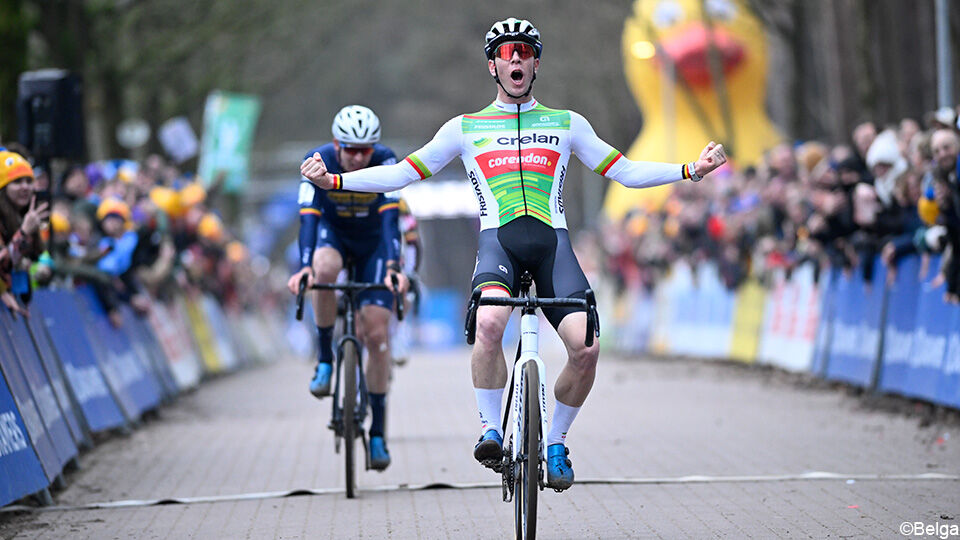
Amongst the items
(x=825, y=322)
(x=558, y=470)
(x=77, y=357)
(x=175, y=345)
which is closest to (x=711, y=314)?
(x=825, y=322)

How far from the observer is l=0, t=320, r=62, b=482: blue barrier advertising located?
10016 millimetres

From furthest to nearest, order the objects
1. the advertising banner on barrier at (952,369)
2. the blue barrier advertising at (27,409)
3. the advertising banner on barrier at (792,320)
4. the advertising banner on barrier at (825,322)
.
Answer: the advertising banner on barrier at (792,320)
the advertising banner on barrier at (825,322)
the advertising banner on barrier at (952,369)
the blue barrier advertising at (27,409)

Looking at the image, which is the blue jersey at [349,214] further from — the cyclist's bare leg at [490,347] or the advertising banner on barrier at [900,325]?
the advertising banner on barrier at [900,325]

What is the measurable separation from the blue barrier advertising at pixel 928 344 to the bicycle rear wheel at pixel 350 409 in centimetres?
535

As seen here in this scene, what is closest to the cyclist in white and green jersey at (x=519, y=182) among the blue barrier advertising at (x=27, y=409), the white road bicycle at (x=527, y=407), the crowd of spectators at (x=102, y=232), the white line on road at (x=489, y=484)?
the white road bicycle at (x=527, y=407)

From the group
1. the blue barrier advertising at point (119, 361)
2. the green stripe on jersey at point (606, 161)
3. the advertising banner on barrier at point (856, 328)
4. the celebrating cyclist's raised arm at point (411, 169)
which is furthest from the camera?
the advertising banner on barrier at point (856, 328)

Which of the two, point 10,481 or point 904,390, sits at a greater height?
point 10,481

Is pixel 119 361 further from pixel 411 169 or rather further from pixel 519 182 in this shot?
pixel 519 182

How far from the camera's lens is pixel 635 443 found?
508 inches

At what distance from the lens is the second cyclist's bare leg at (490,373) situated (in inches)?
311

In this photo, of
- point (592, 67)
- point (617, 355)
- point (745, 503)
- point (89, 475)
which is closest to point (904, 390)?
point (745, 503)

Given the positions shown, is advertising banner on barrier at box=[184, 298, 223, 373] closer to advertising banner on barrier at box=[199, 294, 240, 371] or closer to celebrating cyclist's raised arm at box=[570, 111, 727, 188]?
advertising banner on barrier at box=[199, 294, 240, 371]

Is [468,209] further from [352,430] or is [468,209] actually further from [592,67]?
[352,430]

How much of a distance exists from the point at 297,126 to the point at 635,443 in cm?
5655
